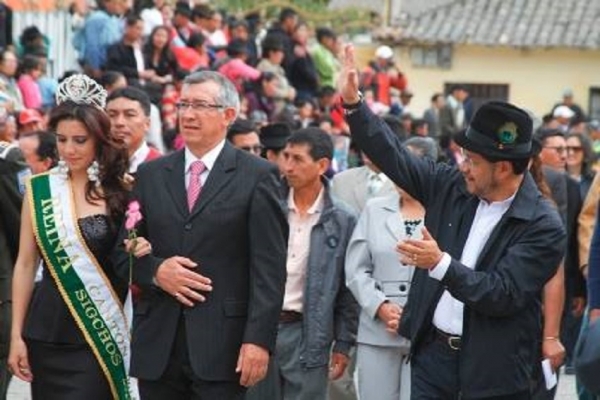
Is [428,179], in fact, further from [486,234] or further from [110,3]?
[110,3]

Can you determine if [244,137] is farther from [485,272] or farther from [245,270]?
[485,272]

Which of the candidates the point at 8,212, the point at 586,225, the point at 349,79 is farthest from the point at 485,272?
the point at 586,225

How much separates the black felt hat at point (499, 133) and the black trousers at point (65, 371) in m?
2.01

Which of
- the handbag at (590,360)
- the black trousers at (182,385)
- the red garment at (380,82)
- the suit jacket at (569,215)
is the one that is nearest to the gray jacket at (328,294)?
the black trousers at (182,385)

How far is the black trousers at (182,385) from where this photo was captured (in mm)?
6406

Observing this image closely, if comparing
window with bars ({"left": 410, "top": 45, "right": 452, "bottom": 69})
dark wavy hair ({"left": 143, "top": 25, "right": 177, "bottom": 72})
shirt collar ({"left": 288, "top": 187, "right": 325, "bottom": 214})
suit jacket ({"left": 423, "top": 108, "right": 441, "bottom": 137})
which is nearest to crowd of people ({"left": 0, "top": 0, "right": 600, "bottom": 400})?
shirt collar ({"left": 288, "top": 187, "right": 325, "bottom": 214})

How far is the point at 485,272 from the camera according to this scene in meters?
6.40

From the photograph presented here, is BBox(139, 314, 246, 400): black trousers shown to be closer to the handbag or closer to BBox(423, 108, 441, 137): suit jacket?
the handbag

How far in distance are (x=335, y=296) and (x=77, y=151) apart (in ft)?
6.52

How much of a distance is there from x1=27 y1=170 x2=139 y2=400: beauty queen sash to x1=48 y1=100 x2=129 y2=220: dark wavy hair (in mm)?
170

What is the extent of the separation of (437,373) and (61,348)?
1.76 metres

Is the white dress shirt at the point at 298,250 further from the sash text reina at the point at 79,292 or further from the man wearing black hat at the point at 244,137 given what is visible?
the man wearing black hat at the point at 244,137

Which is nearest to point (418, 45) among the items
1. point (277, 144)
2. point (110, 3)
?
point (110, 3)

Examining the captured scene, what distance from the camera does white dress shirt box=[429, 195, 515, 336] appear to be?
21.3 feet
